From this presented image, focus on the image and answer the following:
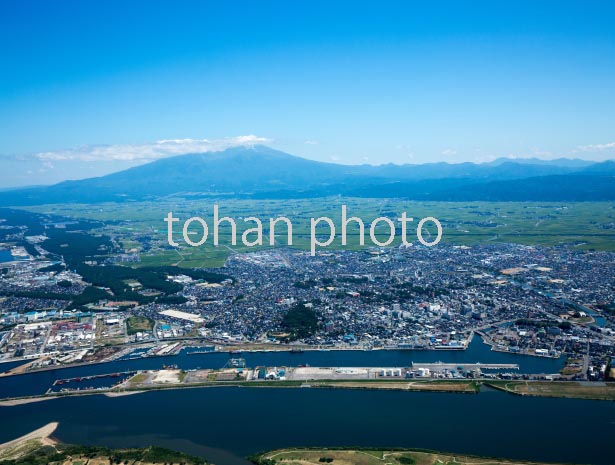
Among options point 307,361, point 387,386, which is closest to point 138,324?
point 307,361

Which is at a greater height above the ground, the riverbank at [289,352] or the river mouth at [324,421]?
the riverbank at [289,352]

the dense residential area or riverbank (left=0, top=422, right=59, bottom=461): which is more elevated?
the dense residential area

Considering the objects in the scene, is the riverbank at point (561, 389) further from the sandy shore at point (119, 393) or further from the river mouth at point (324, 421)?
the sandy shore at point (119, 393)

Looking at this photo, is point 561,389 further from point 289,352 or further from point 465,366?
point 289,352

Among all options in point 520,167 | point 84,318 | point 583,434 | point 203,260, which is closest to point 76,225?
point 203,260

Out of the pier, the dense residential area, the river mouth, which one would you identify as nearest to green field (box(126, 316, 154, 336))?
the dense residential area

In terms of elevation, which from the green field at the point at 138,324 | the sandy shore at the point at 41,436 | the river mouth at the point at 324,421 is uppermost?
the green field at the point at 138,324

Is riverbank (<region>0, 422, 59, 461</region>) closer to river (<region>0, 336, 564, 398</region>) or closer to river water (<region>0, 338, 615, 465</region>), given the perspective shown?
river water (<region>0, 338, 615, 465</region>)

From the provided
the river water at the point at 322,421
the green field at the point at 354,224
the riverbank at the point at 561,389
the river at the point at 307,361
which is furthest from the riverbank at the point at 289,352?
the green field at the point at 354,224
